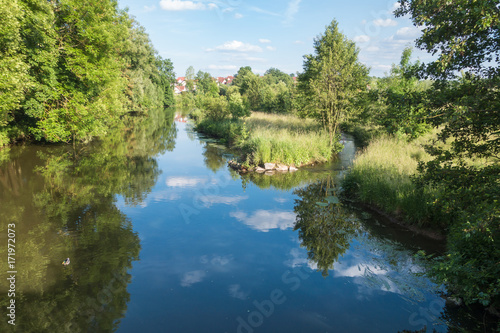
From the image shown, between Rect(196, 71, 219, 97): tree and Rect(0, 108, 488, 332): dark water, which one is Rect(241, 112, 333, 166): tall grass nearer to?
Rect(0, 108, 488, 332): dark water

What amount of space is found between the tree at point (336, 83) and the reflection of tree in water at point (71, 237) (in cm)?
1245

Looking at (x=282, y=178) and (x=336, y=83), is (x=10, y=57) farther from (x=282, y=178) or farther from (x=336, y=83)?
(x=336, y=83)

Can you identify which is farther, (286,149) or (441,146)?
(286,149)

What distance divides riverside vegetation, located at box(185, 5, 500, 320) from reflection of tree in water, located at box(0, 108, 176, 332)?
648 centimetres

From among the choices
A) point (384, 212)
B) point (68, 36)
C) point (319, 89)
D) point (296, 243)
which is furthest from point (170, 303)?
point (68, 36)

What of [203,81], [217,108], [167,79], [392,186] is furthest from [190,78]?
[392,186]

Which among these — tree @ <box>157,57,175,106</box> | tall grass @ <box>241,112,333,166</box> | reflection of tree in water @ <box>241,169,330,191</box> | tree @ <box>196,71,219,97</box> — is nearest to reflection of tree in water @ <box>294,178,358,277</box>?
reflection of tree in water @ <box>241,169,330,191</box>

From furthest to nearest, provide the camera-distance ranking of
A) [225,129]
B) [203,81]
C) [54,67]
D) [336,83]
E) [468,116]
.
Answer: [203,81]
[225,129]
[336,83]
[54,67]
[468,116]

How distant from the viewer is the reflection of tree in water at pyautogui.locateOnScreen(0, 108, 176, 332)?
17.6 ft

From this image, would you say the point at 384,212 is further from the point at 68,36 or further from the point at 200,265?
the point at 68,36

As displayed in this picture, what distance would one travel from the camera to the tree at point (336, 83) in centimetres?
1922

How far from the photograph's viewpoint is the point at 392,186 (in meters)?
10.2

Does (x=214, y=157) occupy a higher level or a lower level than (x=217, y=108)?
lower

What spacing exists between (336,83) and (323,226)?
13114 millimetres
